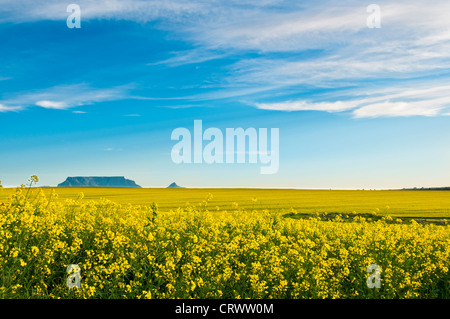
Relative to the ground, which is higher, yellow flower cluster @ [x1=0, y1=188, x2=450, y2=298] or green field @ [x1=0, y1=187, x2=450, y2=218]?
green field @ [x1=0, y1=187, x2=450, y2=218]

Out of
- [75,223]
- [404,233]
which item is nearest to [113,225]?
[75,223]

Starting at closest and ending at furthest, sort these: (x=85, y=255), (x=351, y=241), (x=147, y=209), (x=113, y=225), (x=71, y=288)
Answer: (x=71, y=288)
(x=85, y=255)
(x=113, y=225)
(x=351, y=241)
(x=147, y=209)

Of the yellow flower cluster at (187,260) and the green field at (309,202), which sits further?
the green field at (309,202)

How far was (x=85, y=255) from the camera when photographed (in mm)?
8156

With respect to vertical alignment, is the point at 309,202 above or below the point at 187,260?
above

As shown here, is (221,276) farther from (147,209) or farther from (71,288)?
(147,209)

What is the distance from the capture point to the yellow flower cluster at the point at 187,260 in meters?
6.71

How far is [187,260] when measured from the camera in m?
7.74

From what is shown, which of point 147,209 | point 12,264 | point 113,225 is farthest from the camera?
point 147,209

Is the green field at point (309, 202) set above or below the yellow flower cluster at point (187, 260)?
above

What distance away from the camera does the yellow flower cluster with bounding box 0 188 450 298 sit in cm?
671

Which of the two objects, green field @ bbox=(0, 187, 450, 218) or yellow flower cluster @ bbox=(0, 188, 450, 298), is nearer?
yellow flower cluster @ bbox=(0, 188, 450, 298)

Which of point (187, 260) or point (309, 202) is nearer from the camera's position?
point (187, 260)
